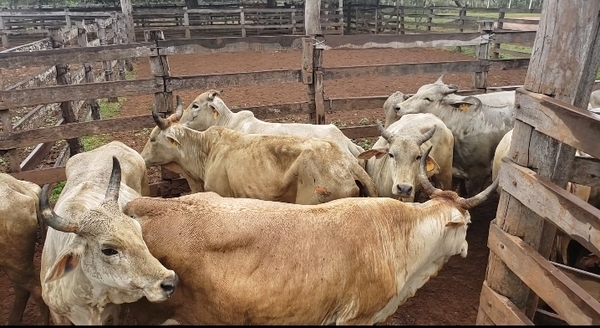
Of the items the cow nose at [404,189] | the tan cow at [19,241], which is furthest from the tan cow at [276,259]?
the tan cow at [19,241]

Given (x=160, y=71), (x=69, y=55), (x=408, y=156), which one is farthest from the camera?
(x=160, y=71)

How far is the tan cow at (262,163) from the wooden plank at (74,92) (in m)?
0.71

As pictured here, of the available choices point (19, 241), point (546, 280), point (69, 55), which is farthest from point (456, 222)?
point (69, 55)

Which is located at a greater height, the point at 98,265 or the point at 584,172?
the point at 584,172

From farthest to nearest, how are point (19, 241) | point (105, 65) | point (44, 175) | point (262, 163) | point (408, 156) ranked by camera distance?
point (105, 65), point (44, 175), point (262, 163), point (408, 156), point (19, 241)

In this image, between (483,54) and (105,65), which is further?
(105,65)

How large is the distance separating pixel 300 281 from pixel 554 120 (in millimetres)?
1994

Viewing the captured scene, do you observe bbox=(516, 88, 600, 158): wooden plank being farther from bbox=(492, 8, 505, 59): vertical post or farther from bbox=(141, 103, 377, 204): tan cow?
bbox=(492, 8, 505, 59): vertical post

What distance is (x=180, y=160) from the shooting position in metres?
6.15

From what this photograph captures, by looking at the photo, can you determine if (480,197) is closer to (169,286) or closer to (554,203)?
(554,203)

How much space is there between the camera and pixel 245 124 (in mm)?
6516

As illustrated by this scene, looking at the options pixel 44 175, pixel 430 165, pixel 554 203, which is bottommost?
pixel 44 175

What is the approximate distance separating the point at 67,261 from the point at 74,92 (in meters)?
3.87

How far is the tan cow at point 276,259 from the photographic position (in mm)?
3221
